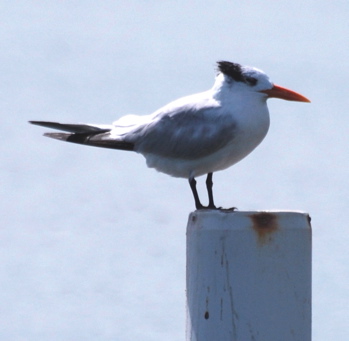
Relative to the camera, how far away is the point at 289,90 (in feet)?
22.8

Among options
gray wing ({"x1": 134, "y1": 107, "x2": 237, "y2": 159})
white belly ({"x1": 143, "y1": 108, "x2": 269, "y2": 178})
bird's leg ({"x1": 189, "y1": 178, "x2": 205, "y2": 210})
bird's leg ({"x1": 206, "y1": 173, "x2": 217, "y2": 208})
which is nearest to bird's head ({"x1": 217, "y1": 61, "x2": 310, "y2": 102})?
white belly ({"x1": 143, "y1": 108, "x2": 269, "y2": 178})

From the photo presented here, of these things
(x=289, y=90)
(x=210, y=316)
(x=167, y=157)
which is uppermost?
(x=289, y=90)

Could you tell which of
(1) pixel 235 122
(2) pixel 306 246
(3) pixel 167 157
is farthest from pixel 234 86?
(2) pixel 306 246

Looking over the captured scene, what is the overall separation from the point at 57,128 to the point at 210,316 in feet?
12.3

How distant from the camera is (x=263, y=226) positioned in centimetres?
436

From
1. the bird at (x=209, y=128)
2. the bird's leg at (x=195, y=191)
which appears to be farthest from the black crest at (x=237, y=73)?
the bird's leg at (x=195, y=191)

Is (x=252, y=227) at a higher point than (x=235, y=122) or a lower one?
lower

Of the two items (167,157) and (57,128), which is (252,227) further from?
(57,128)

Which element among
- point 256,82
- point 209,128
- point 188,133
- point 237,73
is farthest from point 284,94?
point 188,133

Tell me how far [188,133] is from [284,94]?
792 millimetres

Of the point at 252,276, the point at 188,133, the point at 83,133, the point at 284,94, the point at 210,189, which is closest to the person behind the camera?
the point at 252,276

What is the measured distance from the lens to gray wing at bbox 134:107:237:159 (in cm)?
695

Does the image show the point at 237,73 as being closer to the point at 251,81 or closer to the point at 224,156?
the point at 251,81

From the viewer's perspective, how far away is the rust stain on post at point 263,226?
4.36m
